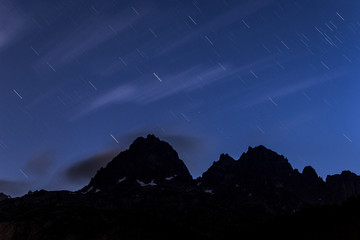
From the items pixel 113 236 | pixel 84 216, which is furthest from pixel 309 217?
pixel 84 216

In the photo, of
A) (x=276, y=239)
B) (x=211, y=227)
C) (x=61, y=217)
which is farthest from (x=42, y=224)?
(x=276, y=239)

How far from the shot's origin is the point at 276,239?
71688mm

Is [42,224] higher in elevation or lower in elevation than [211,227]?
lower

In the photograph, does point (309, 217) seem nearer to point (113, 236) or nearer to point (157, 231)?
point (157, 231)

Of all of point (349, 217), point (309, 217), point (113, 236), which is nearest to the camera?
point (349, 217)

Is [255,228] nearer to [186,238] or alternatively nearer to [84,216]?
[186,238]

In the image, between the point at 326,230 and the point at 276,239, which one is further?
the point at 276,239

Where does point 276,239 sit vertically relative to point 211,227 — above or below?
below

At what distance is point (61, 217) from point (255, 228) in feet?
324

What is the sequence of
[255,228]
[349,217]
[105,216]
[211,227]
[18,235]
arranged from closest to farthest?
[349,217], [255,228], [18,235], [105,216], [211,227]

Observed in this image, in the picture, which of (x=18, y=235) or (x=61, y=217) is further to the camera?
(x=61, y=217)

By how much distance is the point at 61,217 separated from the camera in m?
157

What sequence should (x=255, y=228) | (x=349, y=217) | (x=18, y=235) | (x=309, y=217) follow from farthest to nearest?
(x=18, y=235), (x=255, y=228), (x=309, y=217), (x=349, y=217)

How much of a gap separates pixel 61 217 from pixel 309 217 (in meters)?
113
